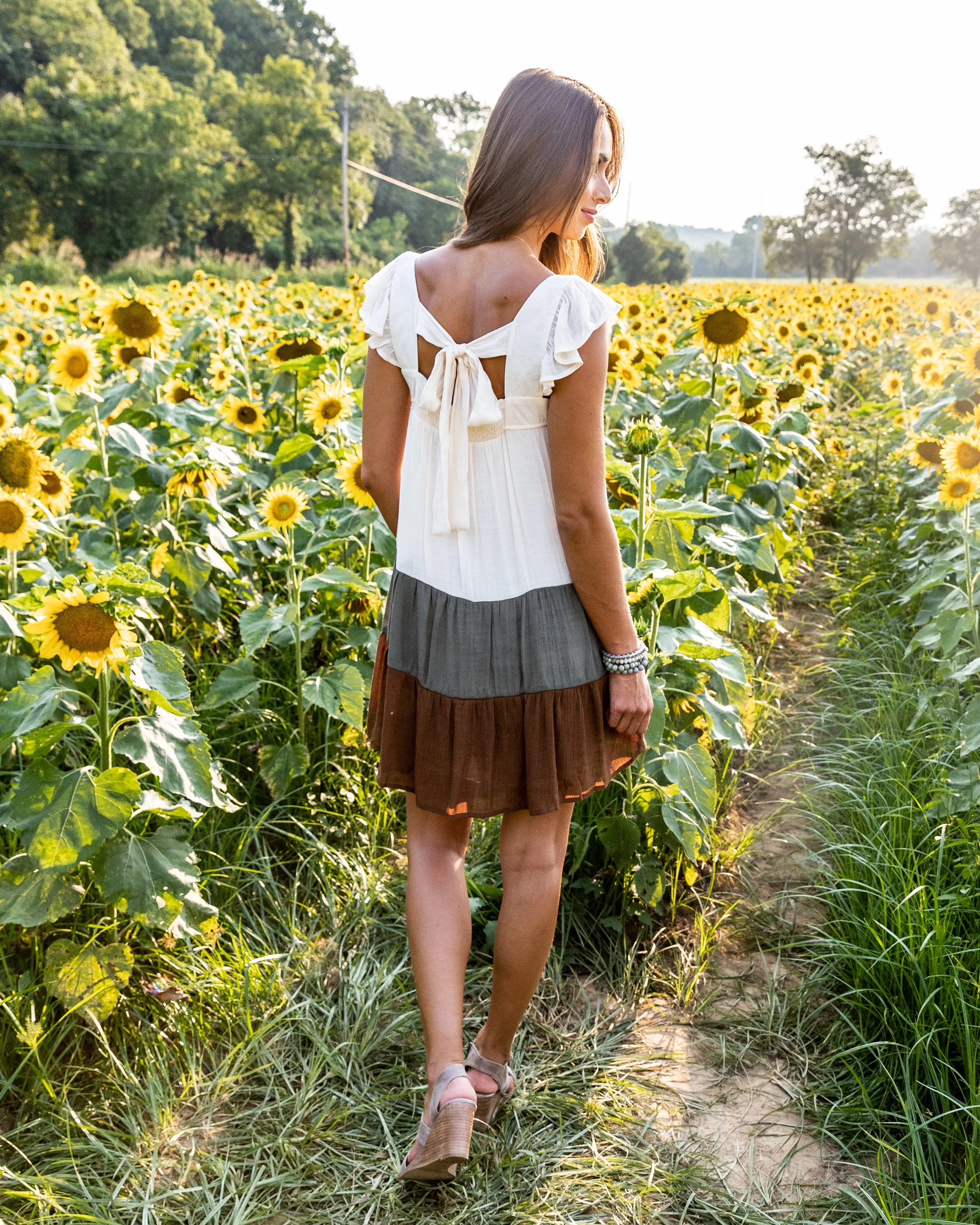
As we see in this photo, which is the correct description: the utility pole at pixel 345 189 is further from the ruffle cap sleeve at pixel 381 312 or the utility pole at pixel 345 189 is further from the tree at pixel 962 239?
the ruffle cap sleeve at pixel 381 312

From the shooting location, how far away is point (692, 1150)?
6.39 ft

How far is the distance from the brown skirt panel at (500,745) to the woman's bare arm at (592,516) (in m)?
0.05

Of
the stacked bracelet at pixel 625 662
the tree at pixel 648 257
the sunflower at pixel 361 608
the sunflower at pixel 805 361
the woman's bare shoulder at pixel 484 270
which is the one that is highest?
the tree at pixel 648 257

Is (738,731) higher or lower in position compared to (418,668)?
lower

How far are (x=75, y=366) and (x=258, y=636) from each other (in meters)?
1.45

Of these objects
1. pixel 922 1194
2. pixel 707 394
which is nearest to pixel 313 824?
pixel 922 1194

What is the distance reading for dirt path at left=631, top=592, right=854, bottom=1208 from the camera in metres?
1.90

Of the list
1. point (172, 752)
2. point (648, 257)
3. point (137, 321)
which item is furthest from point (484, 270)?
point (648, 257)

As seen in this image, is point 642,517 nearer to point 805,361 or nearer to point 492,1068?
point 492,1068

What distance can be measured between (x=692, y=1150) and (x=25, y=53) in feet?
180

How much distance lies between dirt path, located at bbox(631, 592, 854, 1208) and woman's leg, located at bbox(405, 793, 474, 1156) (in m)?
0.51

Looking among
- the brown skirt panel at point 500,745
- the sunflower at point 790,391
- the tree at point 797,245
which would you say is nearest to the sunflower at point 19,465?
the brown skirt panel at point 500,745

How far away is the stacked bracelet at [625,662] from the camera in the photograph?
178cm

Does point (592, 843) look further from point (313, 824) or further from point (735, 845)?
point (313, 824)
